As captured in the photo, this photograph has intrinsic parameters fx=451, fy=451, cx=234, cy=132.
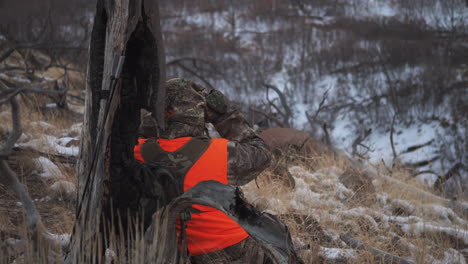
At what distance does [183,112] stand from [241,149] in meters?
0.41

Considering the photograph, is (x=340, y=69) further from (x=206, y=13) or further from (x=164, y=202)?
(x=164, y=202)

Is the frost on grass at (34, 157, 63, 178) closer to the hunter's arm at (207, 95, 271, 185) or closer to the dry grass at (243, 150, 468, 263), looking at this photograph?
the dry grass at (243, 150, 468, 263)

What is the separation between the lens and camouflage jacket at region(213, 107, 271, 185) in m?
2.47

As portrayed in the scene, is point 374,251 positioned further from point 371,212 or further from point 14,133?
point 14,133

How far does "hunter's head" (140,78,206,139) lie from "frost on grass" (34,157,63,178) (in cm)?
211

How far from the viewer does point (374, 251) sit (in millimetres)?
3523

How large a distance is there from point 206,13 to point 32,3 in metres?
13.2

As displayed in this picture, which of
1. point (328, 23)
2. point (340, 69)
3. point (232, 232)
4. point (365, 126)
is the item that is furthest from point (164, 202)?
point (328, 23)

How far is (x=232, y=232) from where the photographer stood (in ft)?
8.22

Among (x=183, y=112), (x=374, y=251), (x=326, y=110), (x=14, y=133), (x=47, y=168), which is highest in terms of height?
(x=183, y=112)

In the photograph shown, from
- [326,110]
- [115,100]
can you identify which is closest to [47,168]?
[115,100]

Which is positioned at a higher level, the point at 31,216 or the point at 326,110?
the point at 31,216

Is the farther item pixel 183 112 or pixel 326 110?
pixel 326 110

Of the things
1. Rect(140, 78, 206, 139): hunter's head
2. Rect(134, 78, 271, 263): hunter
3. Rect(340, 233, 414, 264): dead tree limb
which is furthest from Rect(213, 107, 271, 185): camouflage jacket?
Rect(340, 233, 414, 264): dead tree limb
